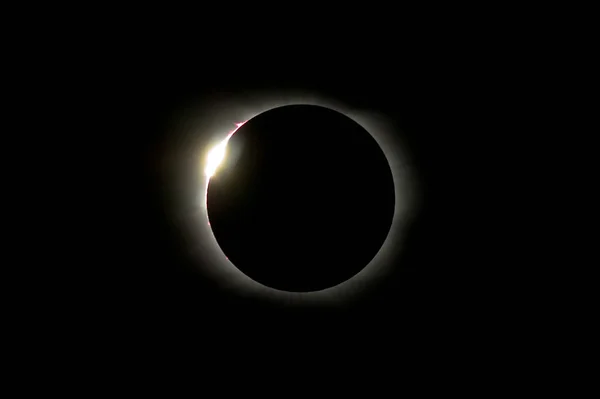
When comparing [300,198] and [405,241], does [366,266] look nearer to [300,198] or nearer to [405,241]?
[405,241]

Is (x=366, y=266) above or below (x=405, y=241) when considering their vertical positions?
below

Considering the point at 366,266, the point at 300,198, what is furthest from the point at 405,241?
the point at 300,198

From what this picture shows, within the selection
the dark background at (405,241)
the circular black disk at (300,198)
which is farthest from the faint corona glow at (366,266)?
the circular black disk at (300,198)

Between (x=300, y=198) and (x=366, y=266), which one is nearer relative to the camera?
(x=300, y=198)

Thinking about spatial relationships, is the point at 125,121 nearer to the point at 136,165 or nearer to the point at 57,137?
the point at 136,165

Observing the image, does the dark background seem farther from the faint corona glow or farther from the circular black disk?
the circular black disk

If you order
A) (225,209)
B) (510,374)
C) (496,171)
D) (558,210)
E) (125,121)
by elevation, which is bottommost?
(510,374)

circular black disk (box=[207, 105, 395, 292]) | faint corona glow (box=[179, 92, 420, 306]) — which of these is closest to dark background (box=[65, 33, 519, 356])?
faint corona glow (box=[179, 92, 420, 306])

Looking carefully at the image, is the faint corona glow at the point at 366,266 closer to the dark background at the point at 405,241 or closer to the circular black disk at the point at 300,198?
the dark background at the point at 405,241

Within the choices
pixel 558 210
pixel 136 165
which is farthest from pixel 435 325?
pixel 136 165
